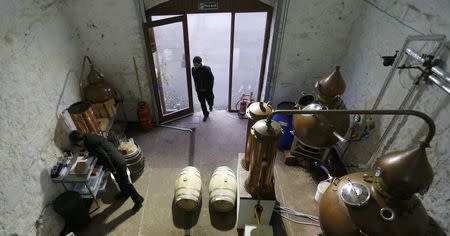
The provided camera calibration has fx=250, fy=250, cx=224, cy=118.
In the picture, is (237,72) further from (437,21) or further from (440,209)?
(440,209)

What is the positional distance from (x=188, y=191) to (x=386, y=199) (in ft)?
10.0

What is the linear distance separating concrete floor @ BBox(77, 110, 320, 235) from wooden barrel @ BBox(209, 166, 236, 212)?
358 mm

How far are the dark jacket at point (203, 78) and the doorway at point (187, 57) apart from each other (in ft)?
0.64

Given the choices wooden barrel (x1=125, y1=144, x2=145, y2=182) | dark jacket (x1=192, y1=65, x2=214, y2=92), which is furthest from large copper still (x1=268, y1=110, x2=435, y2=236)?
dark jacket (x1=192, y1=65, x2=214, y2=92)

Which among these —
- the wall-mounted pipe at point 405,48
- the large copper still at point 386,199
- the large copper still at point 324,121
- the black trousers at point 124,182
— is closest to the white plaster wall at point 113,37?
the black trousers at point 124,182

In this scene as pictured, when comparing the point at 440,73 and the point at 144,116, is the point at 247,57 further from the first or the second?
the point at 440,73

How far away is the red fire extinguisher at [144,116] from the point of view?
6258 mm

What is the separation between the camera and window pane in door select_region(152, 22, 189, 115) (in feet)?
19.2

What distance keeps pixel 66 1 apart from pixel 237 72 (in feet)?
20.0

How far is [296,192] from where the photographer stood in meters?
5.10

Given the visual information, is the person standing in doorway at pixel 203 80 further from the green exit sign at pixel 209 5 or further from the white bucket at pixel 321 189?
the white bucket at pixel 321 189

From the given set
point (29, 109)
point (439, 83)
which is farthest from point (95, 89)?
point (439, 83)

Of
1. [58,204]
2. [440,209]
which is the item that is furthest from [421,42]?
[58,204]

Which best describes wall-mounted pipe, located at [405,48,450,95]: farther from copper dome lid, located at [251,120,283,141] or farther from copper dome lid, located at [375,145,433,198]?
copper dome lid, located at [251,120,283,141]
